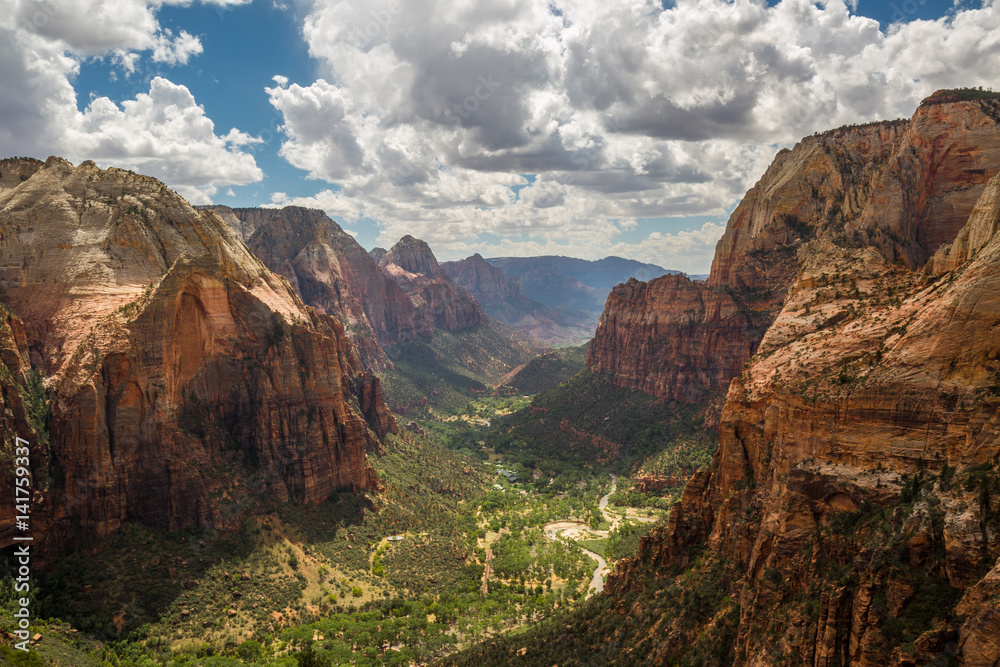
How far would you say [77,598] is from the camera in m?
54.9

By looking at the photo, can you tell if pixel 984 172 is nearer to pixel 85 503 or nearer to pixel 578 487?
pixel 578 487

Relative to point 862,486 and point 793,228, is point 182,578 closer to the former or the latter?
point 862,486

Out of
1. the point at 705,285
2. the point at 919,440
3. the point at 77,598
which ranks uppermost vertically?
the point at 705,285

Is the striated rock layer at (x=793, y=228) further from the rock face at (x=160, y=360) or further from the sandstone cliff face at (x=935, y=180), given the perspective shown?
the rock face at (x=160, y=360)

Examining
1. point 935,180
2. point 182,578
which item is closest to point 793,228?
point 935,180

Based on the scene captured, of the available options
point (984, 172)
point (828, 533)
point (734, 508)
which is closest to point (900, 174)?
point (984, 172)

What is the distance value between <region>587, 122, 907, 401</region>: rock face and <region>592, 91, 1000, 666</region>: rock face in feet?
204

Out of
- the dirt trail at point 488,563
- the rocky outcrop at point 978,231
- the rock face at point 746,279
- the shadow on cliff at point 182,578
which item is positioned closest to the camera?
the rocky outcrop at point 978,231

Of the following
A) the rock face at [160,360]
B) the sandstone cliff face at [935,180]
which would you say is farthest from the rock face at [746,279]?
the rock face at [160,360]

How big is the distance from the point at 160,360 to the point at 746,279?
117 metres

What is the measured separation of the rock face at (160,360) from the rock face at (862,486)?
55215mm

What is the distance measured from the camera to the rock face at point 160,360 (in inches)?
2450

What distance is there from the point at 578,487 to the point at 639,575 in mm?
87330

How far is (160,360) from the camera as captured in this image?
68000mm
